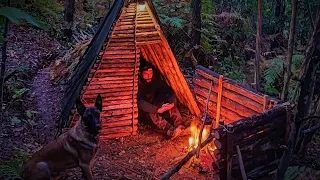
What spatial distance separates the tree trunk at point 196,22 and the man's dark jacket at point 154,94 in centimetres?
278

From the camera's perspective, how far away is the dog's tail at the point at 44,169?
14.2 ft

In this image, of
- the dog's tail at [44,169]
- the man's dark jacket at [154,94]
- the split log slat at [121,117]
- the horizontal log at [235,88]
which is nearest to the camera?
the dog's tail at [44,169]

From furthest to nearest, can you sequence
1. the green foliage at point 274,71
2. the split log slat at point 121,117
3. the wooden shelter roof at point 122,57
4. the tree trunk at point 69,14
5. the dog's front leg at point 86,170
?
the tree trunk at point 69,14 < the green foliage at point 274,71 < the split log slat at point 121,117 < the wooden shelter roof at point 122,57 < the dog's front leg at point 86,170

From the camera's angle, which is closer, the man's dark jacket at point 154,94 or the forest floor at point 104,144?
the forest floor at point 104,144

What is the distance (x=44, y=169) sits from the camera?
4.35 m

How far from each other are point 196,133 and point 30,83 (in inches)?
158

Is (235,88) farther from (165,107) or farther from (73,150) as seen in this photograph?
(73,150)

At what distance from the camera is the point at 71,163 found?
471 centimetres

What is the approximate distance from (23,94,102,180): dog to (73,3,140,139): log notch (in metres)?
1.45

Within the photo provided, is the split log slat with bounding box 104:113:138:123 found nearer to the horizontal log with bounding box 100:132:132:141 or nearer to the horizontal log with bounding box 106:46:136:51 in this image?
the horizontal log with bounding box 100:132:132:141

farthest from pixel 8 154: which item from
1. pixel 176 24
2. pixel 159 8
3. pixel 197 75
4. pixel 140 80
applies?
pixel 159 8

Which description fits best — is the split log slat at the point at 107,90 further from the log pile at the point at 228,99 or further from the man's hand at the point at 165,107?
the log pile at the point at 228,99

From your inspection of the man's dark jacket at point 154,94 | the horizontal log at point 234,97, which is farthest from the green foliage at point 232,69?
the horizontal log at point 234,97

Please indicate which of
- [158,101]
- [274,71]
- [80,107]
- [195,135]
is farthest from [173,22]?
[80,107]
